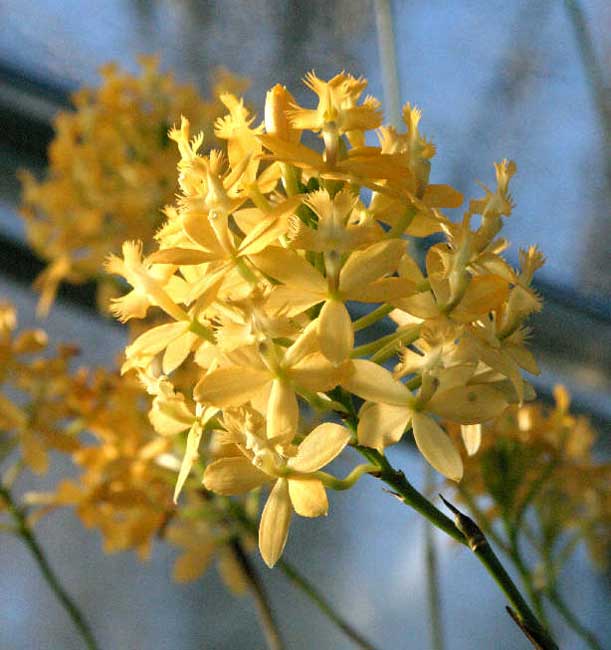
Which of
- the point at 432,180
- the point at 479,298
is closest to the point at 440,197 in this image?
the point at 479,298

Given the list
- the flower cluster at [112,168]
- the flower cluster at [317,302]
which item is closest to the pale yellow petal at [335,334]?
the flower cluster at [317,302]

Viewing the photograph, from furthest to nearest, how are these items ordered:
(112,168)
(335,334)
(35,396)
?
(112,168) → (35,396) → (335,334)

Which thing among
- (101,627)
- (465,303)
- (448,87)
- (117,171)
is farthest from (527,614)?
(101,627)

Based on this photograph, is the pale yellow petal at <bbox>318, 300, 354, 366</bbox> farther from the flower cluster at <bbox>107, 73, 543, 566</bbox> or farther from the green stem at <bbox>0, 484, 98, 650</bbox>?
the green stem at <bbox>0, 484, 98, 650</bbox>

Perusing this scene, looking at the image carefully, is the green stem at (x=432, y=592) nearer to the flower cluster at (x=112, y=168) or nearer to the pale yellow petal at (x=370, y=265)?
the flower cluster at (x=112, y=168)

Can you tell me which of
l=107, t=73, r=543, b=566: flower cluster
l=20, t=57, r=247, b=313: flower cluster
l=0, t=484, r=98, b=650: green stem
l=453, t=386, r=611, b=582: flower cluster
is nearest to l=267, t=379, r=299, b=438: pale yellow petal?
l=107, t=73, r=543, b=566: flower cluster

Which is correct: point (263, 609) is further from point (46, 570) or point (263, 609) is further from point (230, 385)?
point (230, 385)

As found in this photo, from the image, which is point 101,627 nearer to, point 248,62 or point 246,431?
point 248,62
